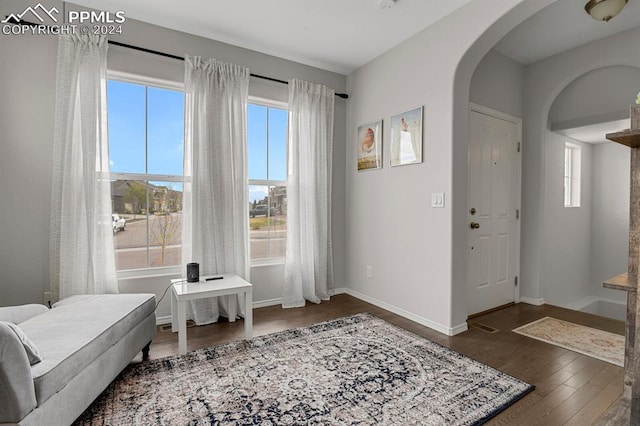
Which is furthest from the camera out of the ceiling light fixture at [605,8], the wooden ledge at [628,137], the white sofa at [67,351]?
the ceiling light fixture at [605,8]

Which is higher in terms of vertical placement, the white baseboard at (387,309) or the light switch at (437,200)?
the light switch at (437,200)

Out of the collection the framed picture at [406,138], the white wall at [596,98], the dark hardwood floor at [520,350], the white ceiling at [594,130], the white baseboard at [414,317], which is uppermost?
the white wall at [596,98]

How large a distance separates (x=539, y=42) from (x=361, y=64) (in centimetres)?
186

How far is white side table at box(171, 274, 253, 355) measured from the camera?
2.38 meters

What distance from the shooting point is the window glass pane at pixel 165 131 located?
3.04 m

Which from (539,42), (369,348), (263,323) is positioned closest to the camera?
(369,348)

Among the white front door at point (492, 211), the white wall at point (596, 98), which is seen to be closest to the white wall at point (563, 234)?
the white wall at point (596, 98)

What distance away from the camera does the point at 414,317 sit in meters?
3.15

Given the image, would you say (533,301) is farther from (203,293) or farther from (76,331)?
(76,331)

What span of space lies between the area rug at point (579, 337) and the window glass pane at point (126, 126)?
386 centimetres

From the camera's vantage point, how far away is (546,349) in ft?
8.21

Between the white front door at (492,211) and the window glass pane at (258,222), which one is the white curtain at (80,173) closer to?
the window glass pane at (258,222)

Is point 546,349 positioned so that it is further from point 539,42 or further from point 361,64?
point 361,64

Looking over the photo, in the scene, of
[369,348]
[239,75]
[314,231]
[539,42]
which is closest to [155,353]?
[369,348]
